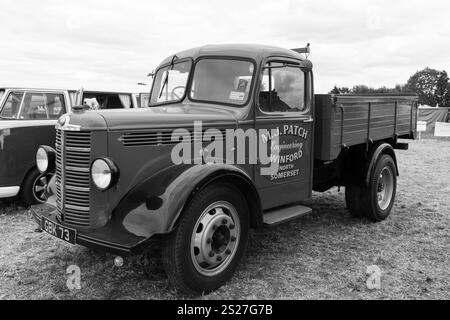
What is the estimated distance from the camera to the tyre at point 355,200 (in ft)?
18.3

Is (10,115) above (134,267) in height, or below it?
above

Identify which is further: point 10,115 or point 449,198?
point 449,198

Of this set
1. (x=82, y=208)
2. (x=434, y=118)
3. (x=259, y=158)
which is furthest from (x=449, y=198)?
(x=434, y=118)

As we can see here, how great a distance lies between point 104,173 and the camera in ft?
10.5

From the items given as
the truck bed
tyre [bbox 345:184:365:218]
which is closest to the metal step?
the truck bed

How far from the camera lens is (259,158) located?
4.16m

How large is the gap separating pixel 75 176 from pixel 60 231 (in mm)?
450

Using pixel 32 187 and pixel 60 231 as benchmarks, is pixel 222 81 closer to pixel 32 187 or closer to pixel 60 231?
pixel 60 231

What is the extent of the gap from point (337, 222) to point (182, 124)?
3.08 metres

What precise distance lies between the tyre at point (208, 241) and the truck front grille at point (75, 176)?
2.56ft

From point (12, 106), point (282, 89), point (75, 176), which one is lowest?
point (75, 176)

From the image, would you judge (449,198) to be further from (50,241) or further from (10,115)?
(10,115)

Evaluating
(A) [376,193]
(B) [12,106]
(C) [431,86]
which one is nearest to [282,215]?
(A) [376,193]

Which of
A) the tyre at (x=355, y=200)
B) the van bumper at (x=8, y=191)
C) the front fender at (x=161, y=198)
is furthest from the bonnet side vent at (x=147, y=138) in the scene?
the van bumper at (x=8, y=191)
